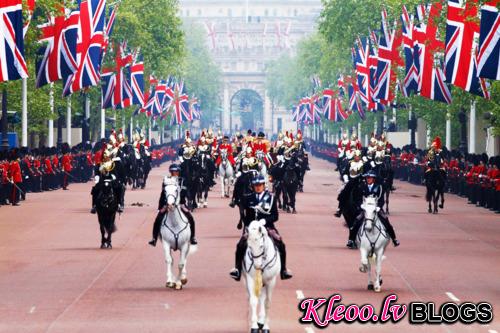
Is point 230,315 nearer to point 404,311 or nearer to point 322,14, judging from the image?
point 404,311

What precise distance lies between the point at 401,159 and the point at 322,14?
101ft

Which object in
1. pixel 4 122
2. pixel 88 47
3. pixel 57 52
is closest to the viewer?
pixel 57 52

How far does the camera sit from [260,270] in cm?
1966

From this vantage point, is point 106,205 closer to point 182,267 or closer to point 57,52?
point 182,267

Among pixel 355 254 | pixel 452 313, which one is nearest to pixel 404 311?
pixel 452 313

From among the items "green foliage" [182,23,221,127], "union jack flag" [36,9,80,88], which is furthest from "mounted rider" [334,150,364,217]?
"green foliage" [182,23,221,127]

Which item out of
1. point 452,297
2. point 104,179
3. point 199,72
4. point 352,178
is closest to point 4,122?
point 104,179

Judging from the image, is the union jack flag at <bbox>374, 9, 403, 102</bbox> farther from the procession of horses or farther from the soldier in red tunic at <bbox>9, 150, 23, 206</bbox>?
the soldier in red tunic at <bbox>9, 150, 23, 206</bbox>

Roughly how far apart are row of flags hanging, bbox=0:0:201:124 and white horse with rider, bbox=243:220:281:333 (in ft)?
79.3

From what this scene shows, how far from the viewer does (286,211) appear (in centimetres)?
4697

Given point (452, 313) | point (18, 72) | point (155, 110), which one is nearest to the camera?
point (452, 313)

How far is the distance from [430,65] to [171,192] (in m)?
35.9

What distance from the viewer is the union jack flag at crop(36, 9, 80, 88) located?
175 ft

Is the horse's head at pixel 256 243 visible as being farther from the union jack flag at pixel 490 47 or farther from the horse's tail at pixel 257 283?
the union jack flag at pixel 490 47
